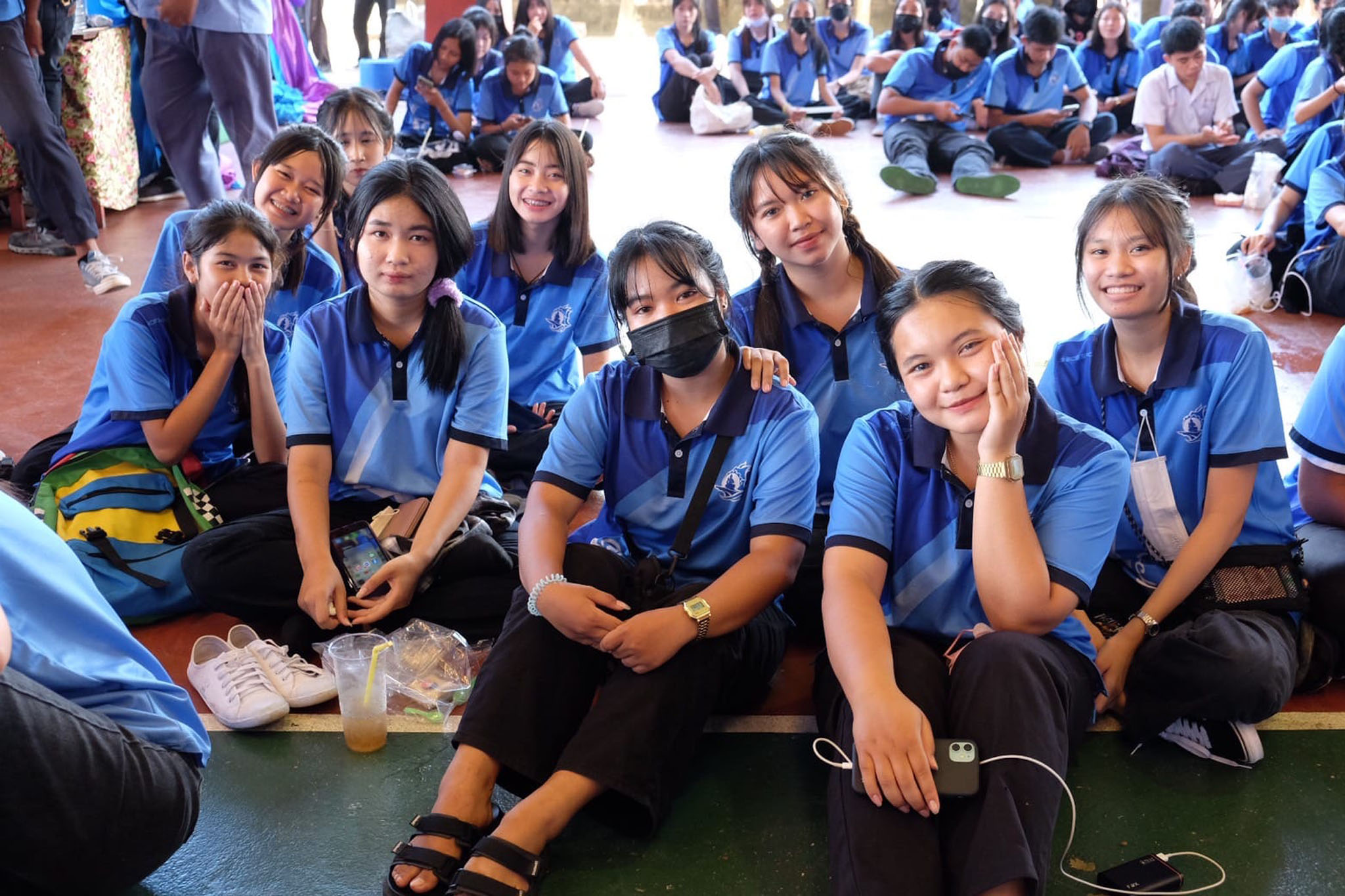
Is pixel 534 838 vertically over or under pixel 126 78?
under

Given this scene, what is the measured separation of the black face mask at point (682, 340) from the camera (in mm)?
2004

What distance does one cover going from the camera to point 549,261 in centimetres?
307

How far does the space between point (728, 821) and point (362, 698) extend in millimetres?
652

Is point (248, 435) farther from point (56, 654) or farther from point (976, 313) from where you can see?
point (976, 313)

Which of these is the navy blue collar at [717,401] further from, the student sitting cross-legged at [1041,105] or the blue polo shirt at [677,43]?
the blue polo shirt at [677,43]

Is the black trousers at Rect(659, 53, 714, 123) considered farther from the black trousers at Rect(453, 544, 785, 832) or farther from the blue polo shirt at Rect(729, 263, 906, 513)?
the black trousers at Rect(453, 544, 785, 832)

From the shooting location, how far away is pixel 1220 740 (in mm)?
2025

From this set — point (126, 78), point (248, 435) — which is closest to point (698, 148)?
point (126, 78)

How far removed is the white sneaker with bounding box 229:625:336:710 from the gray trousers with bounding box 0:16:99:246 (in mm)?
3052

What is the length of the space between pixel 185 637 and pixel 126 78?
441 centimetres

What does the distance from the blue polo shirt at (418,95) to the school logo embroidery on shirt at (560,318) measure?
16.3 ft

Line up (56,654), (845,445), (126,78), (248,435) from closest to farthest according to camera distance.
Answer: (56,654) < (845,445) < (248,435) < (126,78)

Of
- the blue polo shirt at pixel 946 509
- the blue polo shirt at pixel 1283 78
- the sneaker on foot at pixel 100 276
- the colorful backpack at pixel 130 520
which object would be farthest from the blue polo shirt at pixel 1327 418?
the blue polo shirt at pixel 1283 78

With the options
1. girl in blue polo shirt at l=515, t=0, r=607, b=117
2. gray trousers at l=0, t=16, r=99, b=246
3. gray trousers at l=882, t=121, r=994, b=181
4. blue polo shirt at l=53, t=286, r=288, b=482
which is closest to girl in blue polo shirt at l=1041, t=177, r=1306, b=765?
blue polo shirt at l=53, t=286, r=288, b=482
